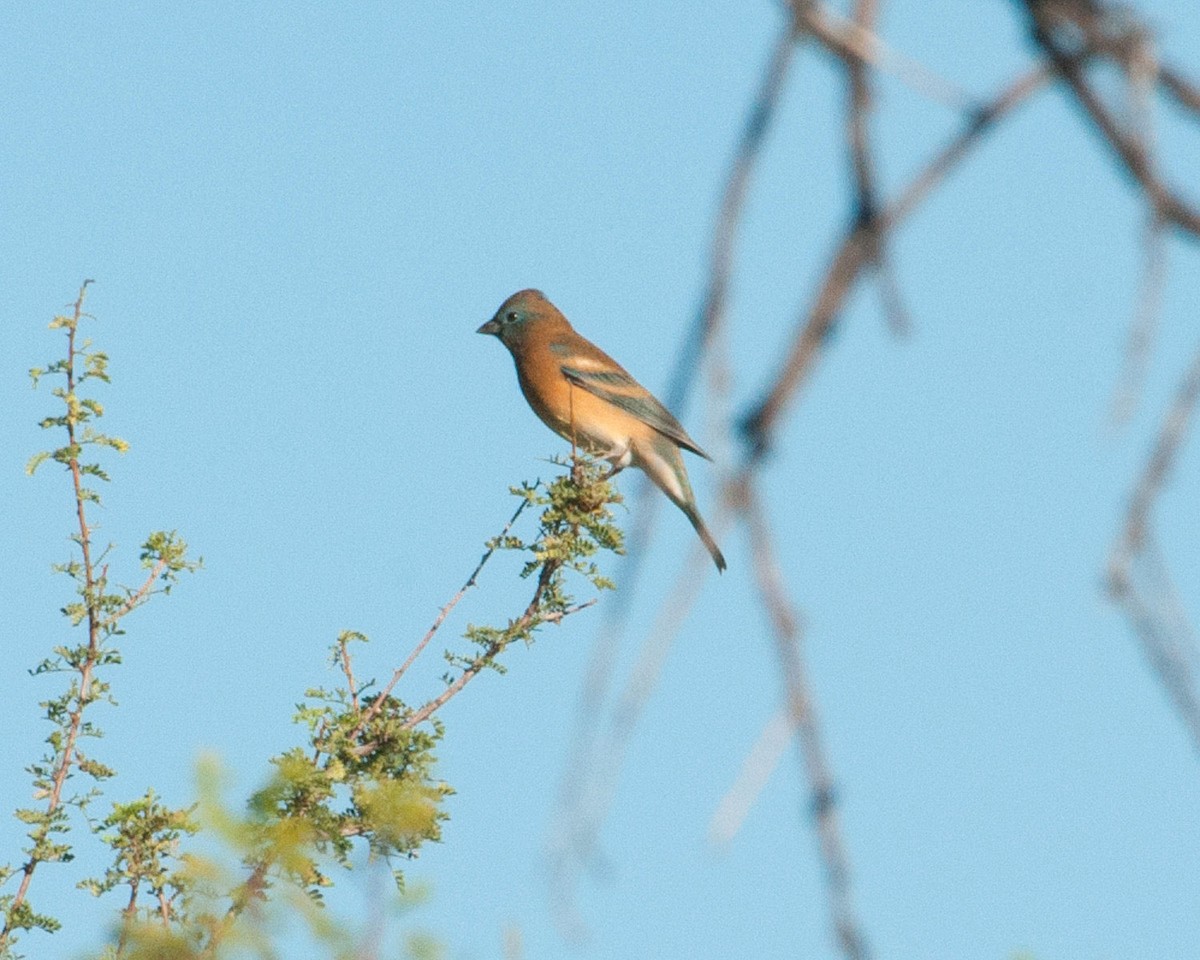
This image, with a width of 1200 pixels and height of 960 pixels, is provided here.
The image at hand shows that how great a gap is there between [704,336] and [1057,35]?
40 cm

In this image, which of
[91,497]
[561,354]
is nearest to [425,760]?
[91,497]

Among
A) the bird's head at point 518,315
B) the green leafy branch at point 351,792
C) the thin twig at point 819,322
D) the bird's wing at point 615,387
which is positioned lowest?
the thin twig at point 819,322

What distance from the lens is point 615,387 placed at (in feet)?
36.2

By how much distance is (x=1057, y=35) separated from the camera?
1.59 m

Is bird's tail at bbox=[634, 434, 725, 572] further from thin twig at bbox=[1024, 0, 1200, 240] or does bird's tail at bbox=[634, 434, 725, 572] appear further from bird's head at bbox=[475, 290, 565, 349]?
thin twig at bbox=[1024, 0, 1200, 240]

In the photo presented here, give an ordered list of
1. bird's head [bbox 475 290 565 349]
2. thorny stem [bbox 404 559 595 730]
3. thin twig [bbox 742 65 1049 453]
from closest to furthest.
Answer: thin twig [bbox 742 65 1049 453] < thorny stem [bbox 404 559 595 730] < bird's head [bbox 475 290 565 349]

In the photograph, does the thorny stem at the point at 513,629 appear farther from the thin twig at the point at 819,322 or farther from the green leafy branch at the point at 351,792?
the thin twig at the point at 819,322

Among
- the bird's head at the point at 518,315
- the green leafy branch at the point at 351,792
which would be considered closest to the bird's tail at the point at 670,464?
the bird's head at the point at 518,315

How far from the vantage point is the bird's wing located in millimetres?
10623

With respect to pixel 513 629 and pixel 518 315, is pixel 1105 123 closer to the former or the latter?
pixel 513 629

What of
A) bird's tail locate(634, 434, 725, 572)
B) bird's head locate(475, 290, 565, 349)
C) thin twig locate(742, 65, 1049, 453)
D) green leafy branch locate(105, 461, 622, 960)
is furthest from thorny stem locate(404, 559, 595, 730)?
bird's head locate(475, 290, 565, 349)

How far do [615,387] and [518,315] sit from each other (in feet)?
4.74

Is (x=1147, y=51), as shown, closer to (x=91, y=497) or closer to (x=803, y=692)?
(x=803, y=692)

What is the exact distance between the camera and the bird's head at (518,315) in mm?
12102
